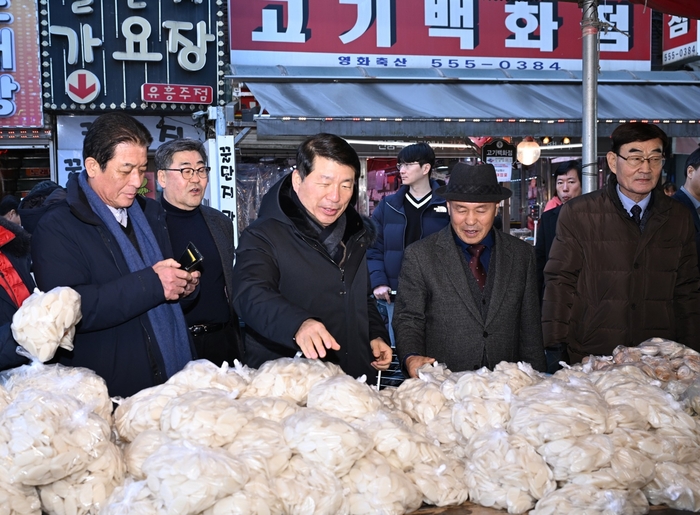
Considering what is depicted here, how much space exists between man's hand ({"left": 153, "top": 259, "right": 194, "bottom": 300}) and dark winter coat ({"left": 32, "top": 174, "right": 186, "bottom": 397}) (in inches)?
0.9

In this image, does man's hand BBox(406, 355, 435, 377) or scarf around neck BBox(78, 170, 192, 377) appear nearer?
man's hand BBox(406, 355, 435, 377)

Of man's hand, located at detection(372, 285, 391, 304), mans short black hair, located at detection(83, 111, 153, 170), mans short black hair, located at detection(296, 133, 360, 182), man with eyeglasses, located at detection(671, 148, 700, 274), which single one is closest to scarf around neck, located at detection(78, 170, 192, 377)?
mans short black hair, located at detection(83, 111, 153, 170)

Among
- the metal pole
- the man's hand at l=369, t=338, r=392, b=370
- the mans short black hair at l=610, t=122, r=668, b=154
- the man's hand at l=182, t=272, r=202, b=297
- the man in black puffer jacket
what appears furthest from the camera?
the metal pole

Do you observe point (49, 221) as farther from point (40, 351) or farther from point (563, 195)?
point (563, 195)

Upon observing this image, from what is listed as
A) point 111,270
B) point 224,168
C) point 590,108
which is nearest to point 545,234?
point 590,108

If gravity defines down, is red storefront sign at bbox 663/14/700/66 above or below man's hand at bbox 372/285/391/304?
above

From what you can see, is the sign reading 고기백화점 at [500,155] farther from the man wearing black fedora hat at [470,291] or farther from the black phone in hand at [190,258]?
the black phone in hand at [190,258]

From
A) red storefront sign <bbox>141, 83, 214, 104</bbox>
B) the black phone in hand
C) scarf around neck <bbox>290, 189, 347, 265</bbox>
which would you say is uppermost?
red storefront sign <bbox>141, 83, 214, 104</bbox>

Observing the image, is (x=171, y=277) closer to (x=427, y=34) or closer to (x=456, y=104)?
(x=456, y=104)

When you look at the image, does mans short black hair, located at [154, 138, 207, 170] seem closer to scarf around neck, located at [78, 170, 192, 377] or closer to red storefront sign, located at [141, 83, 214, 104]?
scarf around neck, located at [78, 170, 192, 377]

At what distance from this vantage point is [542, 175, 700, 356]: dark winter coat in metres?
3.32

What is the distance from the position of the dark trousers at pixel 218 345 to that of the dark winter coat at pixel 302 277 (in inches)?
33.8

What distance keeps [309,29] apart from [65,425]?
7.66 metres

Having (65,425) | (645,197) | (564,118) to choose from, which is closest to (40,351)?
(65,425)
